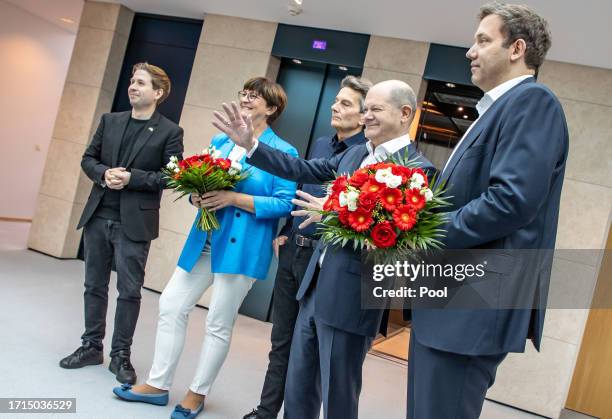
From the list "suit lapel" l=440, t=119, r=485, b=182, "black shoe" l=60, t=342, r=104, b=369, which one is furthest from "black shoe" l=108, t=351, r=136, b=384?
"suit lapel" l=440, t=119, r=485, b=182

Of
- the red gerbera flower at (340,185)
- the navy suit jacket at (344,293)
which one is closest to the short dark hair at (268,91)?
the navy suit jacket at (344,293)

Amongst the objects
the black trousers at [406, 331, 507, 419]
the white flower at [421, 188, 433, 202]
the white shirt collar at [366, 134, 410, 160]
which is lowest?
the black trousers at [406, 331, 507, 419]

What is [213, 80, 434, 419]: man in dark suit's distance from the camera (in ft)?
6.89

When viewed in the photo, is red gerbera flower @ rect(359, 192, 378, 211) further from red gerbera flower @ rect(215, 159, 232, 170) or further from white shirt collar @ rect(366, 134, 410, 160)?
red gerbera flower @ rect(215, 159, 232, 170)

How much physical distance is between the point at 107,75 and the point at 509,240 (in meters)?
6.78

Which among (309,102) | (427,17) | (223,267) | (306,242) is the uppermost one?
(427,17)

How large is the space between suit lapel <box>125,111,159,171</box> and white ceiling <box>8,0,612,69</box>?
2759 millimetres

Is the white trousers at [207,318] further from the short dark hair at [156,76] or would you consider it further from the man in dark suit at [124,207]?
the short dark hair at [156,76]

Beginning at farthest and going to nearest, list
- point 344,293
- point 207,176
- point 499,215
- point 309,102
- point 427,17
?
point 309,102, point 427,17, point 207,176, point 344,293, point 499,215

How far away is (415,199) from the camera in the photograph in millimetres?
1681

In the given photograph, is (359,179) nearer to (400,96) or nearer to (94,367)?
(400,96)

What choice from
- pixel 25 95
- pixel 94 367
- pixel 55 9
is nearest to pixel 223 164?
pixel 94 367

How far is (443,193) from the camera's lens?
5.74ft

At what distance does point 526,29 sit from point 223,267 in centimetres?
185
